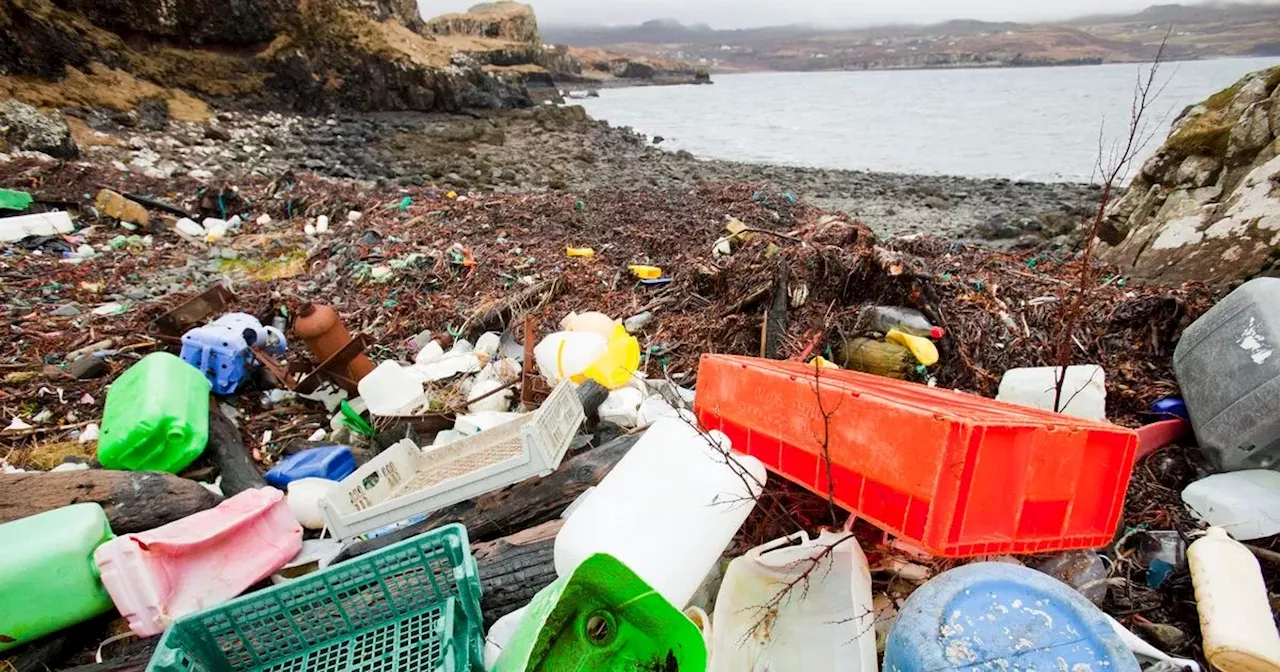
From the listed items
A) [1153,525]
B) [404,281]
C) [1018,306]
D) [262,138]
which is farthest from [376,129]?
[1153,525]

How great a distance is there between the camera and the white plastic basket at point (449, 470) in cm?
238

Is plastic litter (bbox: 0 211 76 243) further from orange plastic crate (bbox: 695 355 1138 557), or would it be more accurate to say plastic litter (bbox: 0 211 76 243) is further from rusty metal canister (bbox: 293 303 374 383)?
orange plastic crate (bbox: 695 355 1138 557)

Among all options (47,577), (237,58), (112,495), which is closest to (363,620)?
(47,577)

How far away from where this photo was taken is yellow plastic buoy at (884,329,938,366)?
3316mm

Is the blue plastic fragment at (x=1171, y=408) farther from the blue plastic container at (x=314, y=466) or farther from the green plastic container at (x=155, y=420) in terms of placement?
the green plastic container at (x=155, y=420)

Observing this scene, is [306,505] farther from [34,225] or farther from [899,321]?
[34,225]

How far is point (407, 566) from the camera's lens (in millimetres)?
1736

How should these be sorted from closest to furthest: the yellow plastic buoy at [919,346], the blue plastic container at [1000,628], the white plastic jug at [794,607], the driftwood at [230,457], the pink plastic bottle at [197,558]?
the blue plastic container at [1000,628] → the white plastic jug at [794,607] → the pink plastic bottle at [197,558] → the driftwood at [230,457] → the yellow plastic buoy at [919,346]

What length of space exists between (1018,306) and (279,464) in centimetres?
415

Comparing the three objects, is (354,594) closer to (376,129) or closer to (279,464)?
(279,464)

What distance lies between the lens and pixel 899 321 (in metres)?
3.55

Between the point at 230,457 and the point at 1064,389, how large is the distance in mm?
3965

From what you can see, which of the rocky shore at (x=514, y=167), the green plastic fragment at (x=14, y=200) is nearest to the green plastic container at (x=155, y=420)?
the green plastic fragment at (x=14, y=200)

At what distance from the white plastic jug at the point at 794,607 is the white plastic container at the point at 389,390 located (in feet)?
7.14
